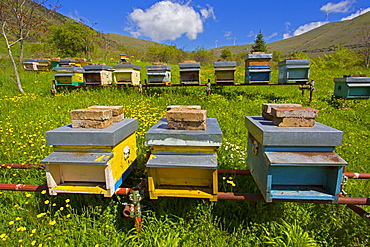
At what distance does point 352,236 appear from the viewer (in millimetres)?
2215

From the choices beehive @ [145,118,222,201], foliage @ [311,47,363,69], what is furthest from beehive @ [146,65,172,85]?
foliage @ [311,47,363,69]

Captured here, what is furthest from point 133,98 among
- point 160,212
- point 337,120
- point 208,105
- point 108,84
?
point 337,120

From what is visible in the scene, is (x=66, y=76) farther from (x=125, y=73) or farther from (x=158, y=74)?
(x=158, y=74)

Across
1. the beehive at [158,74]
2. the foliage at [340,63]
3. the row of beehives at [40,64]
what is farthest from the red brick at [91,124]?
the foliage at [340,63]

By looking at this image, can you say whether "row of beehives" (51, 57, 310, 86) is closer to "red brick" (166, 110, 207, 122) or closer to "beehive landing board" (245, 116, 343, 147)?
"red brick" (166, 110, 207, 122)

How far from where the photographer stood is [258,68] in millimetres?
6652

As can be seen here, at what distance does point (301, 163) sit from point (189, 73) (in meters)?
5.93

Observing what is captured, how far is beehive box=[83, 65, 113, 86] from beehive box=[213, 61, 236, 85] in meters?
3.88

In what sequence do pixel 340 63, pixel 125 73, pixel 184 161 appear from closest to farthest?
pixel 184 161, pixel 125 73, pixel 340 63

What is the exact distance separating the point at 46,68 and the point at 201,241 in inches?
A: 617

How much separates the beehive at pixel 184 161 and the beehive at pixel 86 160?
1.09 feet

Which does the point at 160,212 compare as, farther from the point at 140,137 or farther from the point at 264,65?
the point at 264,65

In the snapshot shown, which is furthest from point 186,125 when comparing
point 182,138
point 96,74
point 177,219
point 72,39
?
point 72,39

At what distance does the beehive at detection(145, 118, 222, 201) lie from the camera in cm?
170
